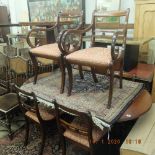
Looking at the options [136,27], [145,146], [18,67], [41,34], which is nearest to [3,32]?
[41,34]

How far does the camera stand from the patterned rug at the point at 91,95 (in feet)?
5.76

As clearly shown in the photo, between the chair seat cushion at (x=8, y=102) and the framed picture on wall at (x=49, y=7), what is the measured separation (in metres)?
2.19

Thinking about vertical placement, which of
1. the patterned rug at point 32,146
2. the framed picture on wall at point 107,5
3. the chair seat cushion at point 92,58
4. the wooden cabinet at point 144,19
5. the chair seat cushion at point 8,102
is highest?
the framed picture on wall at point 107,5

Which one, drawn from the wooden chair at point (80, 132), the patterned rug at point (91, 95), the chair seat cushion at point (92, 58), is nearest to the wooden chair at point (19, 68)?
the patterned rug at point (91, 95)

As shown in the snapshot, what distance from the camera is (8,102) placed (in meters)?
2.54

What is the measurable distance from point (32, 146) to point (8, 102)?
25.8 inches

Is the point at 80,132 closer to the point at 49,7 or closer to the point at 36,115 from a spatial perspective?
the point at 36,115

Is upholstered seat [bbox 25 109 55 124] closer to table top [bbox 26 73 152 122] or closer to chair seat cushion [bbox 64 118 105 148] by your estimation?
chair seat cushion [bbox 64 118 105 148]

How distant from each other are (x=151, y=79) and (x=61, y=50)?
1.27m

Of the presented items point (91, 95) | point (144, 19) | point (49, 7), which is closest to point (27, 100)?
point (91, 95)

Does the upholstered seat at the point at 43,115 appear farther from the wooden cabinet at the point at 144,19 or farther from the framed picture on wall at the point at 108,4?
the framed picture on wall at the point at 108,4

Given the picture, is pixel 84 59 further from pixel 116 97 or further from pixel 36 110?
pixel 36 110

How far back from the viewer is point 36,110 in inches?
77.2

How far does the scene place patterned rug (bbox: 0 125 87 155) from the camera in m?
2.19
